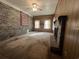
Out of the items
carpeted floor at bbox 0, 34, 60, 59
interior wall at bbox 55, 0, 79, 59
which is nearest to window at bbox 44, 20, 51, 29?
carpeted floor at bbox 0, 34, 60, 59

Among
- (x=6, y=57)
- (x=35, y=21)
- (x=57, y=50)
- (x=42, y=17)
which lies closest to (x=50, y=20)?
(x=42, y=17)

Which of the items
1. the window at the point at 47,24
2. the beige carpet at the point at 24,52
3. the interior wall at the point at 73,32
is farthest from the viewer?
the window at the point at 47,24

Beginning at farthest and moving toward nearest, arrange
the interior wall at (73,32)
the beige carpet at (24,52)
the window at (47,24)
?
the window at (47,24), the beige carpet at (24,52), the interior wall at (73,32)

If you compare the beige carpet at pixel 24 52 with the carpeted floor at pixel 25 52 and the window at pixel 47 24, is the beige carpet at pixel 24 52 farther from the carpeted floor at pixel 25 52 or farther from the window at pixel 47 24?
the window at pixel 47 24

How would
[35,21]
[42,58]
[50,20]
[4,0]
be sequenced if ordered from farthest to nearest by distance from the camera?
[35,21], [50,20], [4,0], [42,58]

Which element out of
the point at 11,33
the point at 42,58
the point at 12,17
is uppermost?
the point at 12,17

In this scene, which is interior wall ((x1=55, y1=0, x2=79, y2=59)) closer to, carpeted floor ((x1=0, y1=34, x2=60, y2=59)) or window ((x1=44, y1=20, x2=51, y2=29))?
carpeted floor ((x1=0, y1=34, x2=60, y2=59))

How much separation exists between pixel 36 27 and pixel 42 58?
28.7ft

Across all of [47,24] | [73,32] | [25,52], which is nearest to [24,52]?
[25,52]

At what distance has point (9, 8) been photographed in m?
5.00

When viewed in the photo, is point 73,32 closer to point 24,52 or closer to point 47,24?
point 24,52

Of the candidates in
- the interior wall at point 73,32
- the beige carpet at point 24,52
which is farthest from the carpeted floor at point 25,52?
the interior wall at point 73,32

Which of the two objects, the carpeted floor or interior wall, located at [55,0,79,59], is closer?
interior wall, located at [55,0,79,59]

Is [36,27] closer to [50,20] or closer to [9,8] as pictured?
[50,20]
